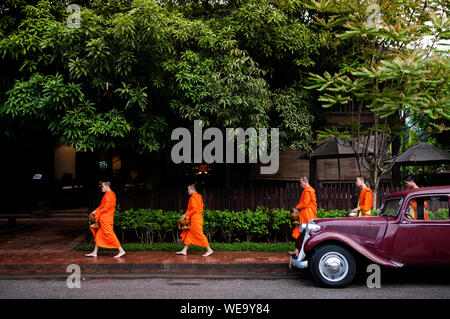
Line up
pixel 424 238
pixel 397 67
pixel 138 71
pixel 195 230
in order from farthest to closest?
pixel 138 71, pixel 195 230, pixel 397 67, pixel 424 238

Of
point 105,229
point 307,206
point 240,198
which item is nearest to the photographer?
point 307,206

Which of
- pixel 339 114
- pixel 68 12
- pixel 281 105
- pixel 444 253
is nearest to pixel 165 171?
pixel 281 105

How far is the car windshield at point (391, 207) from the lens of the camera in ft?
20.9

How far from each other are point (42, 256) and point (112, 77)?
429 cm

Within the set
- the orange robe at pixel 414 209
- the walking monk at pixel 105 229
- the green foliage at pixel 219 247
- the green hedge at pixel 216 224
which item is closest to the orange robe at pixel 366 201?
the orange robe at pixel 414 209

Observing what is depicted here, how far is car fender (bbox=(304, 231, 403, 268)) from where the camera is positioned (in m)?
6.04

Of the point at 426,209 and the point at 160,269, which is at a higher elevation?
the point at 426,209

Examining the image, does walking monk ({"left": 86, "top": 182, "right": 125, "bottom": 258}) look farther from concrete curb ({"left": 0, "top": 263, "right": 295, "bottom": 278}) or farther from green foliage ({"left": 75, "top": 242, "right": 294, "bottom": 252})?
green foliage ({"left": 75, "top": 242, "right": 294, "bottom": 252})

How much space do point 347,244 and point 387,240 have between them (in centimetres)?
67

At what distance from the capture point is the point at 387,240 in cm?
612

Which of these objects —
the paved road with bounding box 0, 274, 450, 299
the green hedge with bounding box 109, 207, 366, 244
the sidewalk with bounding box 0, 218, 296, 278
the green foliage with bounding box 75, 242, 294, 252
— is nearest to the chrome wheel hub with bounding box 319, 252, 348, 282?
the paved road with bounding box 0, 274, 450, 299

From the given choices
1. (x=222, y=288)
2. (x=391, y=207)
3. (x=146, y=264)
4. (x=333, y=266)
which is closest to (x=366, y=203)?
(x=391, y=207)

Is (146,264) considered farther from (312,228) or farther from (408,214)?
(408,214)

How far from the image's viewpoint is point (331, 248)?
6168 mm
